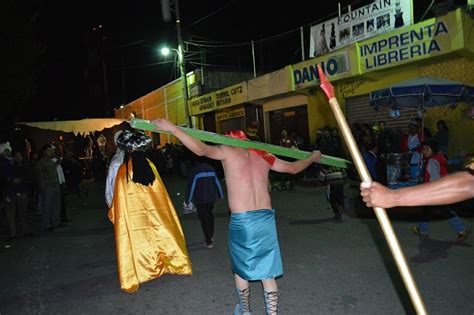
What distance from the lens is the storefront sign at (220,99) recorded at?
19.8 meters

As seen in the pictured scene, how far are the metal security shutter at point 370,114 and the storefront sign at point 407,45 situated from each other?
156 cm

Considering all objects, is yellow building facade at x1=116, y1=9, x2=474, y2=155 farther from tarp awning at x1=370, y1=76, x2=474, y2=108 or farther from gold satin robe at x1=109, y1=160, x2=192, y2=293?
gold satin robe at x1=109, y1=160, x2=192, y2=293

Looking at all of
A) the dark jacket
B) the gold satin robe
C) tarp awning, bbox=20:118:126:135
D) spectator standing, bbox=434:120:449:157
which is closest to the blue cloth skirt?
the gold satin robe

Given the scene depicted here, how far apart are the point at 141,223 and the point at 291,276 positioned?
1.97m

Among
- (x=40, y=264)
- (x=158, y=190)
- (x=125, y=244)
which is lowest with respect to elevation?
(x=40, y=264)

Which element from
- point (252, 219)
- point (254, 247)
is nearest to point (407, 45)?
point (252, 219)

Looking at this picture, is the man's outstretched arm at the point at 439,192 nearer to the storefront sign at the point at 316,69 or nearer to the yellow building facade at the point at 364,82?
the yellow building facade at the point at 364,82

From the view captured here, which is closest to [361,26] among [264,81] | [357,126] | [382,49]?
[382,49]

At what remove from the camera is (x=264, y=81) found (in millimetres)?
17781

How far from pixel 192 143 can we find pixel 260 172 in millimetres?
806

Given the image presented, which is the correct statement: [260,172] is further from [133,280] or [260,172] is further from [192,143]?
[133,280]

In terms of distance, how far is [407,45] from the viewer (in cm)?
1094

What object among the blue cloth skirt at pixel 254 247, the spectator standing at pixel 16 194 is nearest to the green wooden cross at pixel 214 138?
the blue cloth skirt at pixel 254 247

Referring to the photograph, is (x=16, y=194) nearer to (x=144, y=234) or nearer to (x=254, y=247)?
(x=144, y=234)
